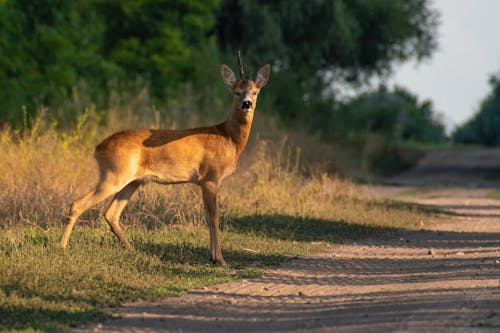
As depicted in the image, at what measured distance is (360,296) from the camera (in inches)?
345

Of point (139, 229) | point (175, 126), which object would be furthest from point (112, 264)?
point (175, 126)

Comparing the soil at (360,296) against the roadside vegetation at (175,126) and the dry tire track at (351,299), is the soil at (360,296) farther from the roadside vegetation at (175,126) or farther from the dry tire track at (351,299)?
the roadside vegetation at (175,126)

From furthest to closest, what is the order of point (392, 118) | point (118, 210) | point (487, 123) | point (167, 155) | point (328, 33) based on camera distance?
1. point (487, 123)
2. point (392, 118)
3. point (328, 33)
4. point (118, 210)
5. point (167, 155)

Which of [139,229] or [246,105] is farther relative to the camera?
[139,229]

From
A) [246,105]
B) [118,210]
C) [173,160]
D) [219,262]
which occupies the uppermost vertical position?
[246,105]

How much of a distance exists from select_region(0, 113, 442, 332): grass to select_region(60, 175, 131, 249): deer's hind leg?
0.19 metres

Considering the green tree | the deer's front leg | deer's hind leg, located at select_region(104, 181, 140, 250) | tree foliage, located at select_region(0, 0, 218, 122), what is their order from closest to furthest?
the deer's front leg < deer's hind leg, located at select_region(104, 181, 140, 250) < tree foliage, located at select_region(0, 0, 218, 122) < the green tree

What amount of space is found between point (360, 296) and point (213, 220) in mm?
2565

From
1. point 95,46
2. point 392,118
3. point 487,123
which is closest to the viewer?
point 95,46

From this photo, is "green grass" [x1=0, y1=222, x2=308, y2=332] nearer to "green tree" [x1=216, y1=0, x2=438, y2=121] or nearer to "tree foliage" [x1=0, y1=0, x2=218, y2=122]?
"tree foliage" [x1=0, y1=0, x2=218, y2=122]

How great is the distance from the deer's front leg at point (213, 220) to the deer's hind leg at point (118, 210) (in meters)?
1.01

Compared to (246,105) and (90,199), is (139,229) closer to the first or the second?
(90,199)

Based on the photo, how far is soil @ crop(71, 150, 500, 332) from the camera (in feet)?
24.3

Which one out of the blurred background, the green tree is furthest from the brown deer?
the green tree
